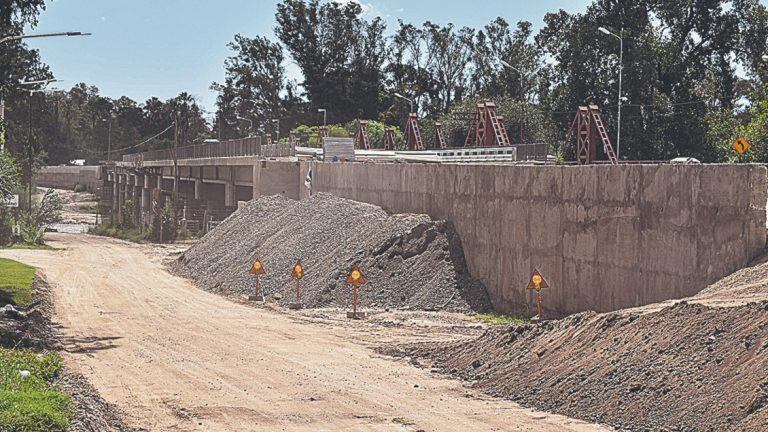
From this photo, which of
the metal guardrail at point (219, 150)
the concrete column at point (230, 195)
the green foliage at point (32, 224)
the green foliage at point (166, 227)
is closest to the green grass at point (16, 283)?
the metal guardrail at point (219, 150)

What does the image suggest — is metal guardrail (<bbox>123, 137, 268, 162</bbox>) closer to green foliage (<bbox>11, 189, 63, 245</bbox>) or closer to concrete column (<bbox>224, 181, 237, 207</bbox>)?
concrete column (<bbox>224, 181, 237, 207</bbox>)

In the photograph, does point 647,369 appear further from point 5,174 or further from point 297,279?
point 5,174

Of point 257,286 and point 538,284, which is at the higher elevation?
point 538,284

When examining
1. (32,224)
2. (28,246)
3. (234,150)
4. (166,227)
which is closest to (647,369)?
(234,150)

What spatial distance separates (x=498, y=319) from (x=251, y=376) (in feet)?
34.7

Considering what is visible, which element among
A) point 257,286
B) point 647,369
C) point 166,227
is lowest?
point 166,227

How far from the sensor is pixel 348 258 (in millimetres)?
37219

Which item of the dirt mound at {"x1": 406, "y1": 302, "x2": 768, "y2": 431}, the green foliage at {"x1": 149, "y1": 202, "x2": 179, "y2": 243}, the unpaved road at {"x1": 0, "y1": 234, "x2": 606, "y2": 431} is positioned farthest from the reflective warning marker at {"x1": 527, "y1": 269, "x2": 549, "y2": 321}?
the green foliage at {"x1": 149, "y1": 202, "x2": 179, "y2": 243}

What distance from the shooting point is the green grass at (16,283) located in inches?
1276

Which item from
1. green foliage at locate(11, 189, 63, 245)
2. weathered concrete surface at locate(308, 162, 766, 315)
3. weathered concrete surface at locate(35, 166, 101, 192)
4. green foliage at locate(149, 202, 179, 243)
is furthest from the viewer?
weathered concrete surface at locate(35, 166, 101, 192)

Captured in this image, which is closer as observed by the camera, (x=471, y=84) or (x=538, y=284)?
(x=538, y=284)

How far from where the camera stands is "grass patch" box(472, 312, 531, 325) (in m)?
29.9

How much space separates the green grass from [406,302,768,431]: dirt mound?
655 inches

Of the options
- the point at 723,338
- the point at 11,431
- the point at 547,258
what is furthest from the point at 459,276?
the point at 11,431
